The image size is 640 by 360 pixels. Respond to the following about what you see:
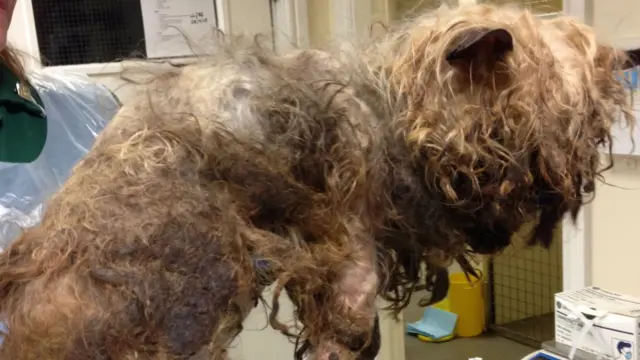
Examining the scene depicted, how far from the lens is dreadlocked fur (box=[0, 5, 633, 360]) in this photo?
0.42 m

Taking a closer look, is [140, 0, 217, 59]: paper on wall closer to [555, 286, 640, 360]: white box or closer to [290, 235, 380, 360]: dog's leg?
[555, 286, 640, 360]: white box

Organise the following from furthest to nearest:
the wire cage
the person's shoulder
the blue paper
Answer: the blue paper < the wire cage < the person's shoulder

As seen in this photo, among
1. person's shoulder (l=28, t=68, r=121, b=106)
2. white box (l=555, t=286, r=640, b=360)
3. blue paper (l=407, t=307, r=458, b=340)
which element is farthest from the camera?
blue paper (l=407, t=307, r=458, b=340)

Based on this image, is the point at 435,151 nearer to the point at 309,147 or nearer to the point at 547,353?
the point at 309,147

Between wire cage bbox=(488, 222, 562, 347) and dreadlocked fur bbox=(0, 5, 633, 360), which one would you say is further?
wire cage bbox=(488, 222, 562, 347)

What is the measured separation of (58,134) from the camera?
0.93 meters

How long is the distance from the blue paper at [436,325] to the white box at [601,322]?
149 centimetres

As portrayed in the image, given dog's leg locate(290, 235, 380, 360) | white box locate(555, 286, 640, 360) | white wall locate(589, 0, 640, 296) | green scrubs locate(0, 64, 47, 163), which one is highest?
green scrubs locate(0, 64, 47, 163)

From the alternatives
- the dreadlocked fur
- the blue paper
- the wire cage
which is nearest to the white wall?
the dreadlocked fur

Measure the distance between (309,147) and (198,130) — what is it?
0.27 ft

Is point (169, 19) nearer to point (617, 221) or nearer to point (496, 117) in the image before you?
point (617, 221)

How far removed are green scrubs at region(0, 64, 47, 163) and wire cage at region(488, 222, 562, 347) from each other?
1937 millimetres

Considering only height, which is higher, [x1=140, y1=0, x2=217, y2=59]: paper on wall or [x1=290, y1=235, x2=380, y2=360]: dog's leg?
[x1=140, y1=0, x2=217, y2=59]: paper on wall

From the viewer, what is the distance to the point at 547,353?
129 centimetres
